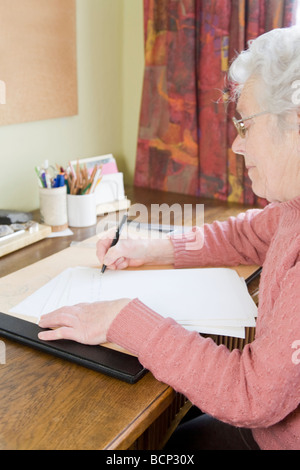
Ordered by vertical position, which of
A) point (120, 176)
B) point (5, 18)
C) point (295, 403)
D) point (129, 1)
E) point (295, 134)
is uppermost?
point (129, 1)

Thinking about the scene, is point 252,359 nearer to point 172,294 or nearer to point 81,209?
point 172,294

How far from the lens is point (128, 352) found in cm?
83

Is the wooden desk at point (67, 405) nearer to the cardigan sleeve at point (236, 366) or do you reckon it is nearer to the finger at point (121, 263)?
the cardigan sleeve at point (236, 366)

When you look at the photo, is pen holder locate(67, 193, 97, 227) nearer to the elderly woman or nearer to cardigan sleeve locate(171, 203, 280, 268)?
cardigan sleeve locate(171, 203, 280, 268)

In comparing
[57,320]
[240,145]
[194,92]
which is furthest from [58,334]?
[194,92]

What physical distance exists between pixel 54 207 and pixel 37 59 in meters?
0.47

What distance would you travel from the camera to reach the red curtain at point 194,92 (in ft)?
5.25

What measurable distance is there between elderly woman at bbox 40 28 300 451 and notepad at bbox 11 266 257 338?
7cm

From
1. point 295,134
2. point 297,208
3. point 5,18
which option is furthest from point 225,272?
point 5,18

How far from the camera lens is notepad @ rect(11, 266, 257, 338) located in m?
0.91

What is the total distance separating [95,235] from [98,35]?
2.60ft

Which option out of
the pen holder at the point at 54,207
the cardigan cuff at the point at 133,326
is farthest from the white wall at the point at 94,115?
the cardigan cuff at the point at 133,326

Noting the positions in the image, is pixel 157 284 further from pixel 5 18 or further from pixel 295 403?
pixel 5 18

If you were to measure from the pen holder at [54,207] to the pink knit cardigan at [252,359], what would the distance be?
646 mm
